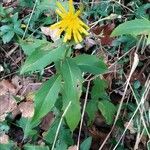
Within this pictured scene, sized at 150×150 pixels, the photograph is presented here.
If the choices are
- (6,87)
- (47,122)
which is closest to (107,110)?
(47,122)

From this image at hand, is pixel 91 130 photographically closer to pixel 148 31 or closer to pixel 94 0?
pixel 148 31

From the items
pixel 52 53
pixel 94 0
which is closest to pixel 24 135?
pixel 52 53

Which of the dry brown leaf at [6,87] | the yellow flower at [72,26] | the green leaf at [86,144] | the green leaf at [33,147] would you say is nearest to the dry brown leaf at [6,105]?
the dry brown leaf at [6,87]

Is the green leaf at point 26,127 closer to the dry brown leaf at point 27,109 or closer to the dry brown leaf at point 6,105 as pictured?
the dry brown leaf at point 27,109

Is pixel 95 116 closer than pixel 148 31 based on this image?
No

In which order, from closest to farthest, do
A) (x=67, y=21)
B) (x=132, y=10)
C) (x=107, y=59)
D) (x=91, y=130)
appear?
(x=67, y=21), (x=91, y=130), (x=107, y=59), (x=132, y=10)

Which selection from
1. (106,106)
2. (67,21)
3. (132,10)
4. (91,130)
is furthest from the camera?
(132,10)
